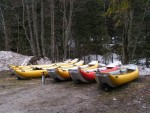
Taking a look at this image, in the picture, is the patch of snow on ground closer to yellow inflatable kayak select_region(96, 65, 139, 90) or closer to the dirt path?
the dirt path

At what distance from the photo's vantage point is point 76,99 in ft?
32.4

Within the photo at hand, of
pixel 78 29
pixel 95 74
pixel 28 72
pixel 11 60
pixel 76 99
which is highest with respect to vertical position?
Answer: pixel 78 29

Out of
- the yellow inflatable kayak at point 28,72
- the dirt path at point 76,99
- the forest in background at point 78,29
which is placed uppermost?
the forest in background at point 78,29

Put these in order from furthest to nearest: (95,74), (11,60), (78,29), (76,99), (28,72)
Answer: (78,29), (11,60), (28,72), (95,74), (76,99)

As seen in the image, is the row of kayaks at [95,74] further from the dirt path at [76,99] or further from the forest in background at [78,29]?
the forest in background at [78,29]

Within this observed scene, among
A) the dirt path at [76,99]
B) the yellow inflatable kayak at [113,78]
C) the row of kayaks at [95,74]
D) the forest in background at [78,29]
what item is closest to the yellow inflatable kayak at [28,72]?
the row of kayaks at [95,74]

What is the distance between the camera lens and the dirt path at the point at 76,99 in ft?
28.7

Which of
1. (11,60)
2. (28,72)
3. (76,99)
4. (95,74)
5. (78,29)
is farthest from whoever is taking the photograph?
(78,29)

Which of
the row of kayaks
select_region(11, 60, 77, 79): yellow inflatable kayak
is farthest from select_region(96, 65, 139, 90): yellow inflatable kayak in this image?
select_region(11, 60, 77, 79): yellow inflatable kayak

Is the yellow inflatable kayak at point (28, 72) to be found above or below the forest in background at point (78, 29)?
below

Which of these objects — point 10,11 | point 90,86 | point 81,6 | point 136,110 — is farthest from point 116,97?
point 10,11

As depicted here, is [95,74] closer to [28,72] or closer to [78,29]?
[28,72]

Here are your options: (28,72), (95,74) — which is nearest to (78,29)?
(28,72)

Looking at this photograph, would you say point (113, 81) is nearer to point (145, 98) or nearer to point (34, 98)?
point (145, 98)
